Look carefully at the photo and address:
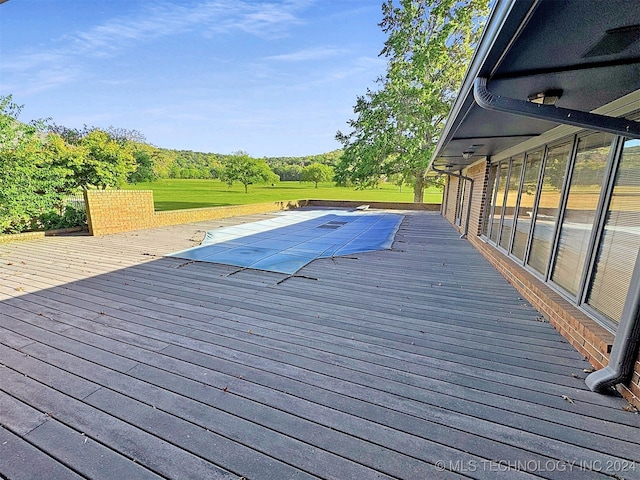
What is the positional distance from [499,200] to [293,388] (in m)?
5.17

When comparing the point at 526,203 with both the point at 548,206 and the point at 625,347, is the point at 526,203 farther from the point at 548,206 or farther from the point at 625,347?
the point at 625,347

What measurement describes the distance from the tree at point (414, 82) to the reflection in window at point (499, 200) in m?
9.46

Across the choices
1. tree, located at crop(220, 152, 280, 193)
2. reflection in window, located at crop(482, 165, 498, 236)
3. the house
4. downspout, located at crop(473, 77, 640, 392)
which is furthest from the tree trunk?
tree, located at crop(220, 152, 280, 193)

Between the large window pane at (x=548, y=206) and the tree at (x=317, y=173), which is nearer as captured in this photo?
the large window pane at (x=548, y=206)

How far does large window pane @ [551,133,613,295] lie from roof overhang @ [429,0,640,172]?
0.31 metres

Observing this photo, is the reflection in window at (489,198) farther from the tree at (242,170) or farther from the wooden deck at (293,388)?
the tree at (242,170)

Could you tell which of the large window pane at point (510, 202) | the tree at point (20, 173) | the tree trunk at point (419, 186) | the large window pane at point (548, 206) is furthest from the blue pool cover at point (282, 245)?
the tree trunk at point (419, 186)

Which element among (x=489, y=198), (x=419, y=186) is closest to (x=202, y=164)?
(x=419, y=186)

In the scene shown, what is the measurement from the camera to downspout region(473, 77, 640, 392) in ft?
5.24

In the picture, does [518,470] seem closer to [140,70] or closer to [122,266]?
[122,266]

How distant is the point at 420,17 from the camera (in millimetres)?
14562

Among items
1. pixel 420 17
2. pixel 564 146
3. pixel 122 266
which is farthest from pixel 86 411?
pixel 420 17

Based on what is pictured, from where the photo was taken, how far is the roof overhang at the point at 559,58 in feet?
3.61

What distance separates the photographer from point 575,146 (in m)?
2.78
